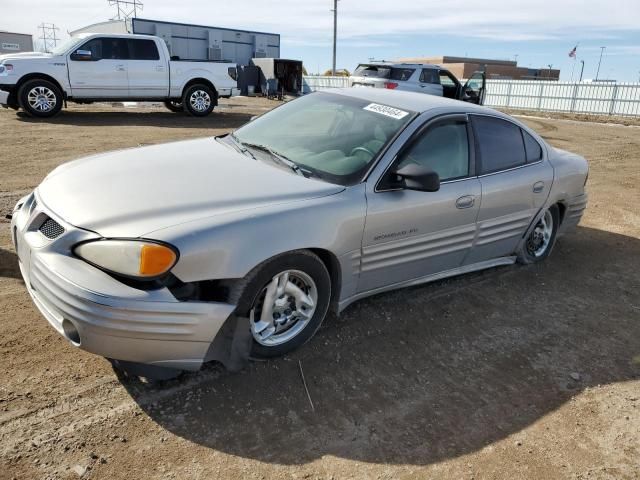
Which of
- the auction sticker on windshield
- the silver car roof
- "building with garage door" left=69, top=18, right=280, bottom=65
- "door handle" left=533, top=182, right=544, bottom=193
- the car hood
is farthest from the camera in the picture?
"building with garage door" left=69, top=18, right=280, bottom=65

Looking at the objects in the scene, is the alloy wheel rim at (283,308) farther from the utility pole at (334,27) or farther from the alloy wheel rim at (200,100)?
the utility pole at (334,27)

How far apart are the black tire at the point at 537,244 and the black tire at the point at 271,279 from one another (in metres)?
2.33

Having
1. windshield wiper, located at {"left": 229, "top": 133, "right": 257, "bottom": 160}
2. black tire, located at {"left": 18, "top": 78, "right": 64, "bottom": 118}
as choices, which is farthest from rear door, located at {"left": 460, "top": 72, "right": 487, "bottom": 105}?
windshield wiper, located at {"left": 229, "top": 133, "right": 257, "bottom": 160}

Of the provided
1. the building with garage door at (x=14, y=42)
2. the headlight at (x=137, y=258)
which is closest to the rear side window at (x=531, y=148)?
the headlight at (x=137, y=258)

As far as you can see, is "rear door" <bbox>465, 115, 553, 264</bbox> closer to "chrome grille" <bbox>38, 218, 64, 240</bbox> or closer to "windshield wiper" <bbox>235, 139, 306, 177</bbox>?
"windshield wiper" <bbox>235, 139, 306, 177</bbox>

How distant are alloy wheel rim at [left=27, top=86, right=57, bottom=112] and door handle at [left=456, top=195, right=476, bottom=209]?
11598 mm

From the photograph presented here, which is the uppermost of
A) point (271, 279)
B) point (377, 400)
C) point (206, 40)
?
point (206, 40)

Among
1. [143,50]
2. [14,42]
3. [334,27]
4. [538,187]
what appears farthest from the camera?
[14,42]

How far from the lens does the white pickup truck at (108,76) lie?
1183 centimetres

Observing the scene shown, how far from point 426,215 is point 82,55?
38.4 ft

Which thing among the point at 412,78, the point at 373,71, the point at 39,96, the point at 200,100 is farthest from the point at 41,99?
the point at 412,78

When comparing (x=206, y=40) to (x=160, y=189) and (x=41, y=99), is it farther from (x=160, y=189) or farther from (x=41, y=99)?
(x=160, y=189)

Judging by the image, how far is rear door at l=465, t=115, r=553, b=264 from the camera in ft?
13.0

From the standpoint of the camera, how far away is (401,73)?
1608 cm
